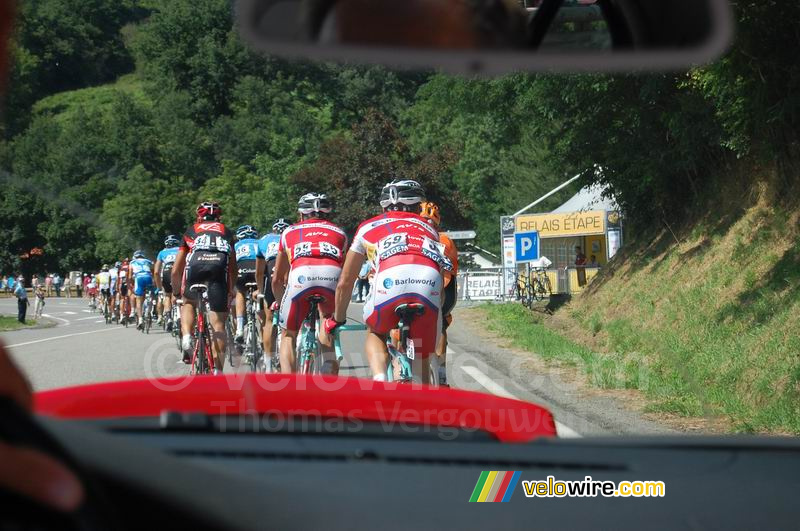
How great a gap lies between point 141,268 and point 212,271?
628 inches

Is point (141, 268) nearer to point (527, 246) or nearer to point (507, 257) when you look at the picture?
point (527, 246)

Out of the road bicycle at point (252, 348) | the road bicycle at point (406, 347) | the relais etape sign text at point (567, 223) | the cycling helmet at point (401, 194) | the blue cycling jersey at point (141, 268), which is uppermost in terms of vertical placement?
the relais etape sign text at point (567, 223)

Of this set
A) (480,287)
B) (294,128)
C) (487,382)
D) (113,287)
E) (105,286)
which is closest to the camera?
(487,382)

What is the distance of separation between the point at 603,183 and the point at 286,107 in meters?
37.4

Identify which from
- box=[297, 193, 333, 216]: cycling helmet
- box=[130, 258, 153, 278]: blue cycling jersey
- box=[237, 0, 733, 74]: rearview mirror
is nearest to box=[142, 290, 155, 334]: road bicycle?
box=[130, 258, 153, 278]: blue cycling jersey

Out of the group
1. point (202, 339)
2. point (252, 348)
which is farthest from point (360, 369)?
point (202, 339)

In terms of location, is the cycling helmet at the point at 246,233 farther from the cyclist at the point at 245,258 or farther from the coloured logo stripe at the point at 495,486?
the coloured logo stripe at the point at 495,486

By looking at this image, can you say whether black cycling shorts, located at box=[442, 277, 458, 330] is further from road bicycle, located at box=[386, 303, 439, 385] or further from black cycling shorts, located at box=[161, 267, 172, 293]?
black cycling shorts, located at box=[161, 267, 172, 293]

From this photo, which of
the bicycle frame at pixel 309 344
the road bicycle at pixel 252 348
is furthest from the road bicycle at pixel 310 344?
the road bicycle at pixel 252 348

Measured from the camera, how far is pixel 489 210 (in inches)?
3637

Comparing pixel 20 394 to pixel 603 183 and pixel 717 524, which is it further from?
pixel 603 183

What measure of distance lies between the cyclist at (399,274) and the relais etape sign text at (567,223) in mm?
40758

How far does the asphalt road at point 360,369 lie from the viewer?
10.0 m

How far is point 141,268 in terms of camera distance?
2772 centimetres
